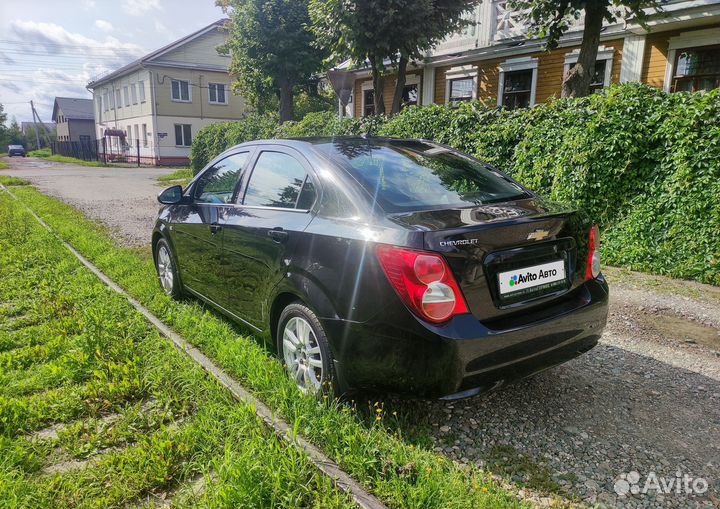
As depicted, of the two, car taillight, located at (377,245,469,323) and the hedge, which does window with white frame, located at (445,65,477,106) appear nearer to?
the hedge

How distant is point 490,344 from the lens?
2443 mm

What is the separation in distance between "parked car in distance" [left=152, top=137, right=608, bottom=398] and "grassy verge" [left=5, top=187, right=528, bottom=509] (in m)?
0.17

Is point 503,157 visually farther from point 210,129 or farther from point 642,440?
point 210,129

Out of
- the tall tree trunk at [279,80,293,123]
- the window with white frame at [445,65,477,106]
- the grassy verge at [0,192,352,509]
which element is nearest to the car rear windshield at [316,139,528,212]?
the grassy verge at [0,192,352,509]

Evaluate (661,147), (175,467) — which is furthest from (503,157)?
(175,467)

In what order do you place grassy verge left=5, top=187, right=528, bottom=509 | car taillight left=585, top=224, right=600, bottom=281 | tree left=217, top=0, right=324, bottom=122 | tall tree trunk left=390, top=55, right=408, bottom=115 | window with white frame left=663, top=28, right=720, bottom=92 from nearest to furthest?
grassy verge left=5, top=187, right=528, bottom=509 → car taillight left=585, top=224, right=600, bottom=281 → window with white frame left=663, top=28, right=720, bottom=92 → tall tree trunk left=390, top=55, right=408, bottom=115 → tree left=217, top=0, right=324, bottom=122

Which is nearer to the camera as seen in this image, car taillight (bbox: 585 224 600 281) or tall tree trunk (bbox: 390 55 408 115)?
car taillight (bbox: 585 224 600 281)

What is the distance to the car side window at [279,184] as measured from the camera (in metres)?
3.21

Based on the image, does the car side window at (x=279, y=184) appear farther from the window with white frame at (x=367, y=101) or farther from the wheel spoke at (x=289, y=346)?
the window with white frame at (x=367, y=101)

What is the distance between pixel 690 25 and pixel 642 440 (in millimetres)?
12496

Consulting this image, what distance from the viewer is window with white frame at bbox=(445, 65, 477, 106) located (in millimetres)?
17438

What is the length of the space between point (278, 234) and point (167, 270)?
248 cm

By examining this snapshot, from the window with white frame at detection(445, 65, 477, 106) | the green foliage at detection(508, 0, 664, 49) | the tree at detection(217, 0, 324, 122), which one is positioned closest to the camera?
the green foliage at detection(508, 0, 664, 49)

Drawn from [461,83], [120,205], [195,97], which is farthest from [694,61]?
[195,97]
